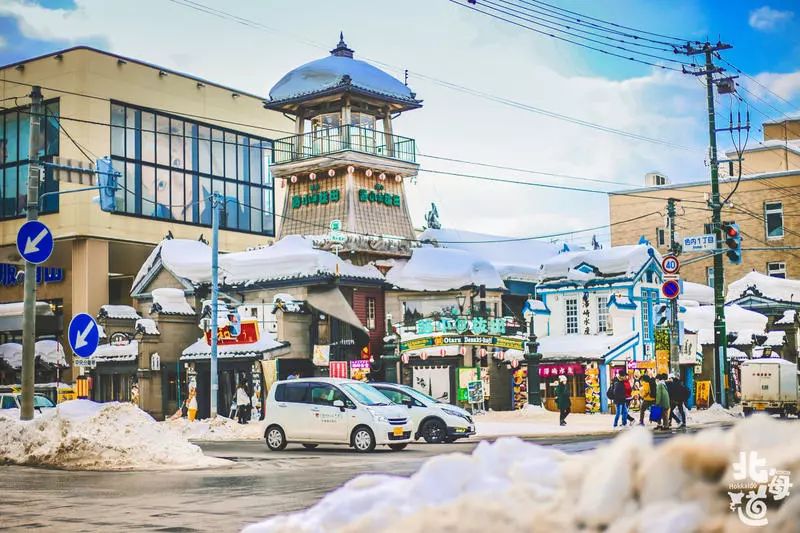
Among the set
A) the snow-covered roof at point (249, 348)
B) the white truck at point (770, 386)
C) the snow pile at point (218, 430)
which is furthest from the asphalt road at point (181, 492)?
the snow-covered roof at point (249, 348)

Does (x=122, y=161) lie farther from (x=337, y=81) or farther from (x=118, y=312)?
(x=337, y=81)

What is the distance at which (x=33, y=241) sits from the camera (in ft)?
76.2

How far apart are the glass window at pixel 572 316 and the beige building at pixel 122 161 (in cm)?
2411

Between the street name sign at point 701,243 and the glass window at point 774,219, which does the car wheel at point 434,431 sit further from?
the glass window at point 774,219

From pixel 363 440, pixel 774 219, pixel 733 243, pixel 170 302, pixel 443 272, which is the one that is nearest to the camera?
pixel 363 440

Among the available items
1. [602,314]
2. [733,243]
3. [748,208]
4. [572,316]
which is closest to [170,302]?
[572,316]

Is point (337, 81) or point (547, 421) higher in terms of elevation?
point (337, 81)

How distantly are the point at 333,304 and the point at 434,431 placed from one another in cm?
1865

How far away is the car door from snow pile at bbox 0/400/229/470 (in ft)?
14.3

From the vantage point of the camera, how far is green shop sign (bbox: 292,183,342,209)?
5234 centimetres

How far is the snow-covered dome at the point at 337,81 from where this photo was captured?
5170 cm

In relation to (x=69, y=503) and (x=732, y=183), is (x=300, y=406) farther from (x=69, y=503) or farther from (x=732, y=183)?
(x=732, y=183)

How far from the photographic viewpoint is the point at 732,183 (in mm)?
69438

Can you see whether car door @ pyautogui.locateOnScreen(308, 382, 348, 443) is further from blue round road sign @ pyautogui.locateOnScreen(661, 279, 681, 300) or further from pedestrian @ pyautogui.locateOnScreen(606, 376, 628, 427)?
blue round road sign @ pyautogui.locateOnScreen(661, 279, 681, 300)
